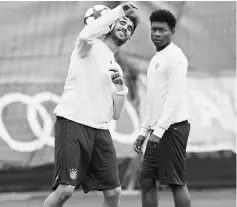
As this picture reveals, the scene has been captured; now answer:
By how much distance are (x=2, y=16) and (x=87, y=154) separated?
3.61 m

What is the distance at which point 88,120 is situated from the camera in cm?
495

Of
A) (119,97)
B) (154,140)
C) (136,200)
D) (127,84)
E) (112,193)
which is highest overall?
(119,97)

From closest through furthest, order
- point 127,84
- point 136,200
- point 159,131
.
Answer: point 159,131, point 136,200, point 127,84

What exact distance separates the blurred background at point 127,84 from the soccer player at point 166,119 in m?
2.49

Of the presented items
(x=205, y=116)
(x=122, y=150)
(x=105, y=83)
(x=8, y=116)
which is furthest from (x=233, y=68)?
(x=105, y=83)

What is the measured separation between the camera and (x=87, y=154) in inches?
197

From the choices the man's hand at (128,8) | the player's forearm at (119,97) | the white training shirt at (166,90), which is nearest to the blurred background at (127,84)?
the white training shirt at (166,90)

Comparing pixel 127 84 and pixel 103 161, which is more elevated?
pixel 127 84

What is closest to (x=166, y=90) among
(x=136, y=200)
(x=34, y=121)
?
(x=136, y=200)

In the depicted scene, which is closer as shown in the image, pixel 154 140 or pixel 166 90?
pixel 154 140

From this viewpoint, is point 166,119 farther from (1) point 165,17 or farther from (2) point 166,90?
(1) point 165,17

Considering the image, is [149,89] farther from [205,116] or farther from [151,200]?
[205,116]

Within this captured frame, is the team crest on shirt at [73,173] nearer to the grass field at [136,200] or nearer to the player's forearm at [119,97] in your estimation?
the player's forearm at [119,97]

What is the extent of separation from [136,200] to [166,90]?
2566 millimetres
